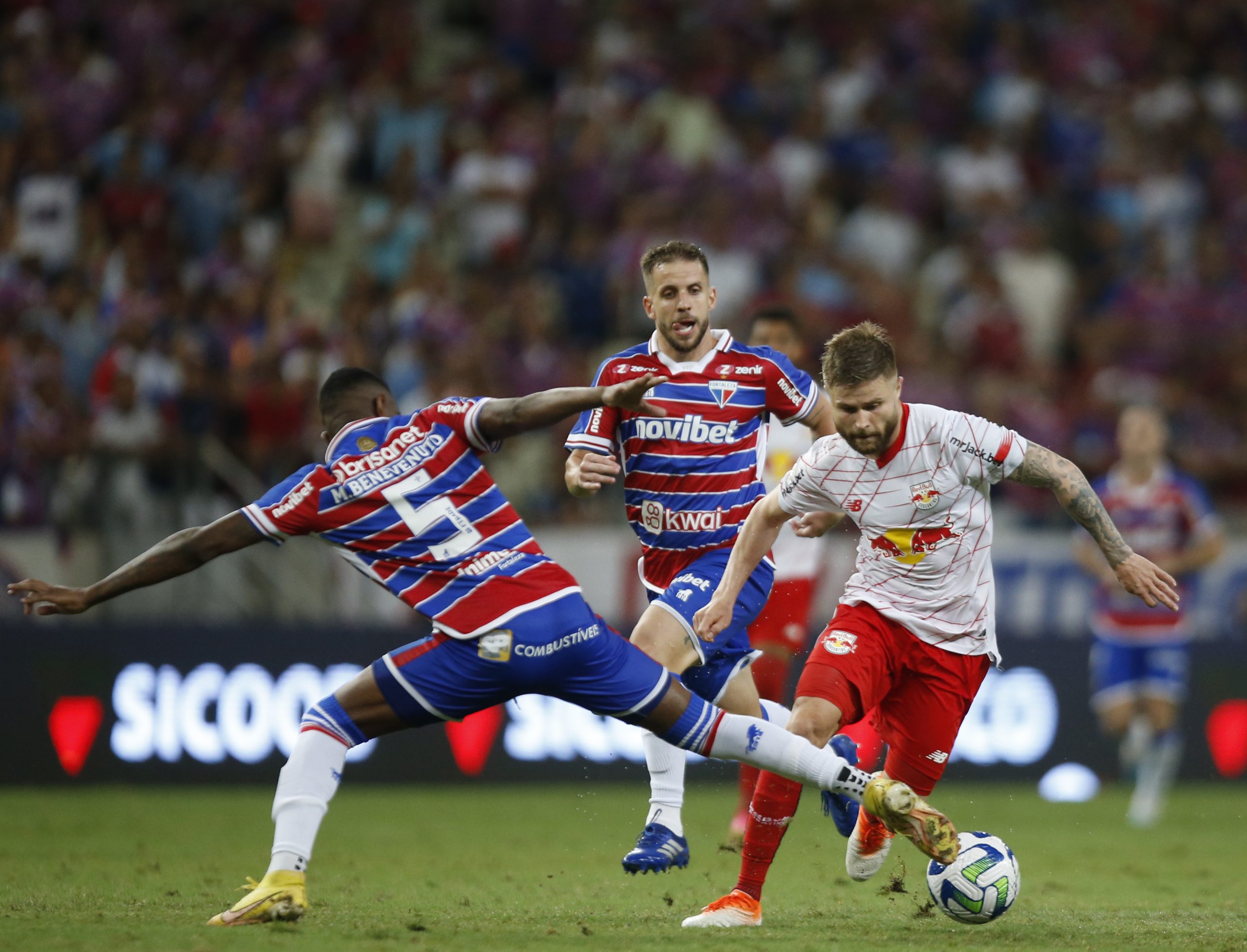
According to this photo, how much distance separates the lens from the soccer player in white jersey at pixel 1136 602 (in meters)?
11.6

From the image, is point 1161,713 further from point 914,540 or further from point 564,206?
point 564,206

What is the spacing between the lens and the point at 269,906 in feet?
19.3

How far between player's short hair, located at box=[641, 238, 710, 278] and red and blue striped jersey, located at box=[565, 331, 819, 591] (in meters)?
0.34

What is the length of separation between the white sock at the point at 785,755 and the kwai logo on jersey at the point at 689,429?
5.02ft

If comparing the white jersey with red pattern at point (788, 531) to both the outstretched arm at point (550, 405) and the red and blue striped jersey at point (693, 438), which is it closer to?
the red and blue striped jersey at point (693, 438)

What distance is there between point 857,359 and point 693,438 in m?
1.32

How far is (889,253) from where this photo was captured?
1670 centimetres

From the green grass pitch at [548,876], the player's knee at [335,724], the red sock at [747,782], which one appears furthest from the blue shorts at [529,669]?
the red sock at [747,782]

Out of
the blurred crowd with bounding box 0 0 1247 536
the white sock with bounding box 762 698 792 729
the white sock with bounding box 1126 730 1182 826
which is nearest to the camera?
the white sock with bounding box 762 698 792 729

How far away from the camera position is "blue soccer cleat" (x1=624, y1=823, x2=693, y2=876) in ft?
21.4

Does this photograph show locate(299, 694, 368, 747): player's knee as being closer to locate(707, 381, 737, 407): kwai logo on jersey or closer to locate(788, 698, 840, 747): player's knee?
locate(788, 698, 840, 747): player's knee

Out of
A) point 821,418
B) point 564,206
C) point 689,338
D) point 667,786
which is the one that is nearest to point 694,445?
point 689,338

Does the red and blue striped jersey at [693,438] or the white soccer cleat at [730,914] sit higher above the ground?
the red and blue striped jersey at [693,438]

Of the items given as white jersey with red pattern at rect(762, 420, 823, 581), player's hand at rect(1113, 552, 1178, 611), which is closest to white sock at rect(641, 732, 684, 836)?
player's hand at rect(1113, 552, 1178, 611)
